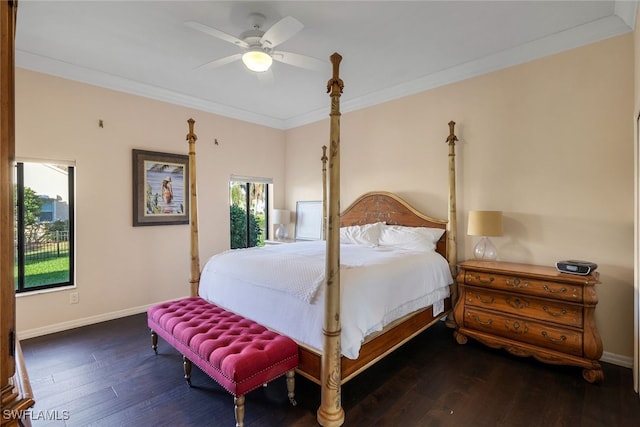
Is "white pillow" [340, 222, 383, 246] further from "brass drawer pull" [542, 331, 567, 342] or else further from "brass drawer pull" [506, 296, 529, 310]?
"brass drawer pull" [542, 331, 567, 342]

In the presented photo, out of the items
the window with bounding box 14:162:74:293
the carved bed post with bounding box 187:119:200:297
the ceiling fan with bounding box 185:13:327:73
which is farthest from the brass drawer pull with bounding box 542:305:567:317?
the window with bounding box 14:162:74:293

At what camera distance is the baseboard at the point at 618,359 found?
268cm

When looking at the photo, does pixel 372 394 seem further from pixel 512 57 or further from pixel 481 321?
pixel 512 57

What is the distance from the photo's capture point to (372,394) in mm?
2305

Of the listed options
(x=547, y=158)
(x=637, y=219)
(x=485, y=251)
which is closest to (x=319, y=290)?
(x=485, y=251)

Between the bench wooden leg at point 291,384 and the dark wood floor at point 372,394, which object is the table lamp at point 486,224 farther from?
the bench wooden leg at point 291,384

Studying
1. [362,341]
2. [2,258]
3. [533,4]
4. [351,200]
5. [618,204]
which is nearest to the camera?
[2,258]

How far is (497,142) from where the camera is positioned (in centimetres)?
339

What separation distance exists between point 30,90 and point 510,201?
5.28 meters

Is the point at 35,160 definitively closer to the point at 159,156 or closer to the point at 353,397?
the point at 159,156

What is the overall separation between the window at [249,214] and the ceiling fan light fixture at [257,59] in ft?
9.99

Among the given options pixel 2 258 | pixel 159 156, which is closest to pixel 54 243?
pixel 159 156

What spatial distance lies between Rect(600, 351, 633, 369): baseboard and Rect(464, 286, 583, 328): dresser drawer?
674 millimetres

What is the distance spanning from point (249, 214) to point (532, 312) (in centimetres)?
458
